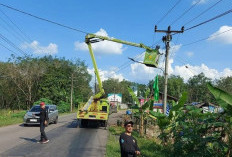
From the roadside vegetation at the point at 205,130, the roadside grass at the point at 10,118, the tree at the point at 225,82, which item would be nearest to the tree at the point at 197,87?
the tree at the point at 225,82

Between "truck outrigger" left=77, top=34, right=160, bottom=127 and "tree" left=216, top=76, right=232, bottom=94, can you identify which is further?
"tree" left=216, top=76, right=232, bottom=94

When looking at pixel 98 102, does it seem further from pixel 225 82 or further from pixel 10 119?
pixel 225 82

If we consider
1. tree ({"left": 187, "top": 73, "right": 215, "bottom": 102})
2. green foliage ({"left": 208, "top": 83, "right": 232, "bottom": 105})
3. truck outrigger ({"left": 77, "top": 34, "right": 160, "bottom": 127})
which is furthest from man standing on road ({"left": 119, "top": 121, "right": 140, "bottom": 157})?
tree ({"left": 187, "top": 73, "right": 215, "bottom": 102})

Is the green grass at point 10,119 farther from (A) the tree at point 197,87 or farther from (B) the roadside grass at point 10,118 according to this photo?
(A) the tree at point 197,87

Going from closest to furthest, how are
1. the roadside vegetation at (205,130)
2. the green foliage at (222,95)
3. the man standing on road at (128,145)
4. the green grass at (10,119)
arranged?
the man standing on road at (128,145) → the green foliage at (222,95) → the roadside vegetation at (205,130) → the green grass at (10,119)

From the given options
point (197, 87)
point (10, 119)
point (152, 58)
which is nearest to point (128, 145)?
point (152, 58)

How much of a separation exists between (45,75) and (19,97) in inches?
282

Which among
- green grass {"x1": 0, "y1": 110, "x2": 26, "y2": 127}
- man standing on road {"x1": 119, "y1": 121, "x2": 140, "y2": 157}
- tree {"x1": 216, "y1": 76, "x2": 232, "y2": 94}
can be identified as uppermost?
tree {"x1": 216, "y1": 76, "x2": 232, "y2": 94}

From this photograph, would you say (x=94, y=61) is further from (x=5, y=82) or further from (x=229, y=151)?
(x=5, y=82)

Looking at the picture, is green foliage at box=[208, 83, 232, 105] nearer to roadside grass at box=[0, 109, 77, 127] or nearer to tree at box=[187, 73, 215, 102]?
roadside grass at box=[0, 109, 77, 127]

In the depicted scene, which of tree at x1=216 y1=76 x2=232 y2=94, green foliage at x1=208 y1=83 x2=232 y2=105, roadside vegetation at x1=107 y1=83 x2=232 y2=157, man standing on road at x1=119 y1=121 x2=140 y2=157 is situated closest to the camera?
man standing on road at x1=119 y1=121 x2=140 y2=157

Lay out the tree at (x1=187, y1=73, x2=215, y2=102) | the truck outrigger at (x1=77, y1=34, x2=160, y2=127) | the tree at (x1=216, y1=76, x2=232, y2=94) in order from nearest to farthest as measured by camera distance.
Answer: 1. the truck outrigger at (x1=77, y1=34, x2=160, y2=127)
2. the tree at (x1=216, y1=76, x2=232, y2=94)
3. the tree at (x1=187, y1=73, x2=215, y2=102)

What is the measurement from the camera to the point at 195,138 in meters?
6.81

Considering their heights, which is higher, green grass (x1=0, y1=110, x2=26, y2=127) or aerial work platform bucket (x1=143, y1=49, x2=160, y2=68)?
aerial work platform bucket (x1=143, y1=49, x2=160, y2=68)
